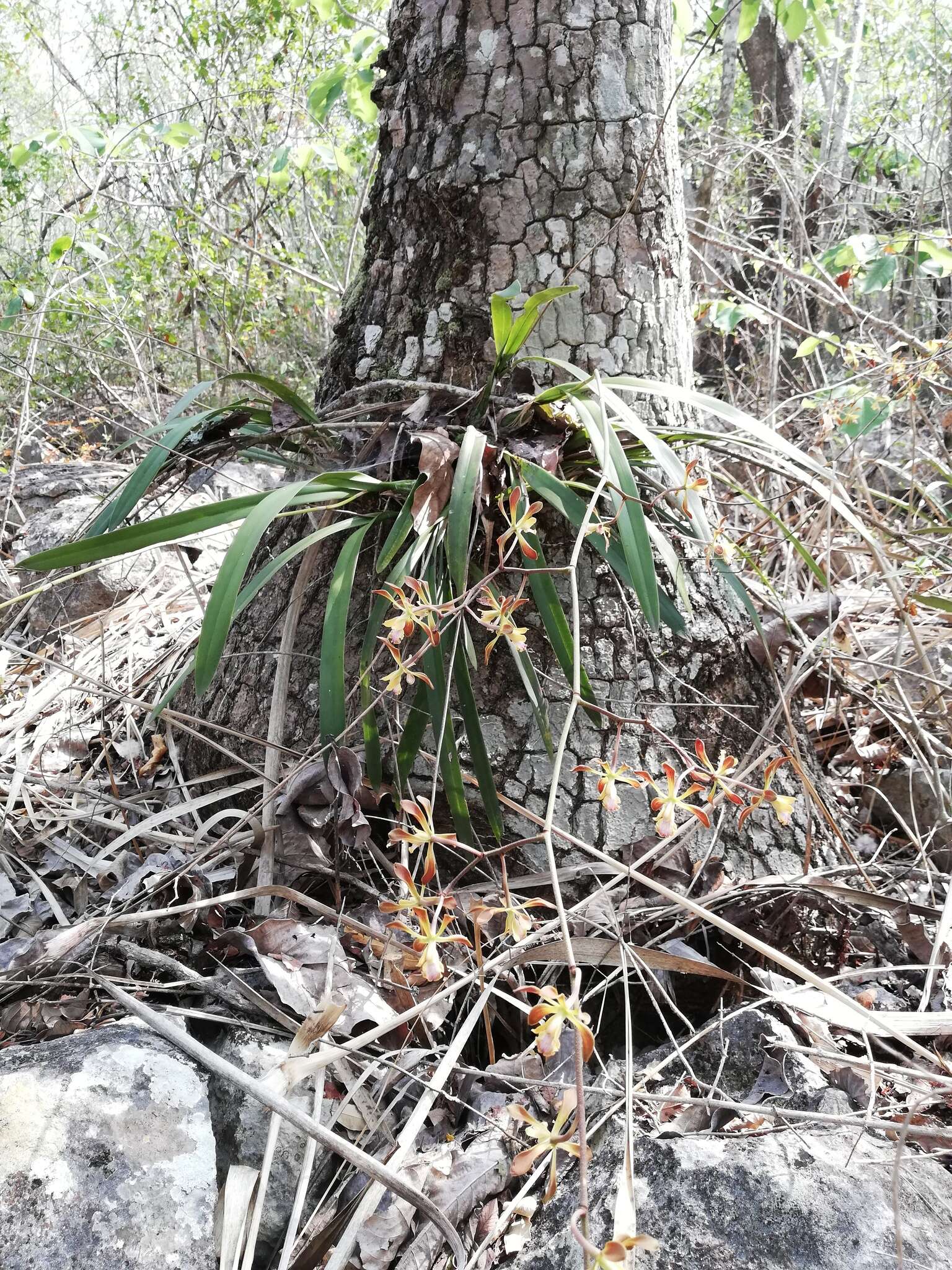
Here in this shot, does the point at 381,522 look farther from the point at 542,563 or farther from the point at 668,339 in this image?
the point at 668,339

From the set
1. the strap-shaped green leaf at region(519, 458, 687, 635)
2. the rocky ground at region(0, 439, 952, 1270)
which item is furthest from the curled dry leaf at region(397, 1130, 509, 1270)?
the strap-shaped green leaf at region(519, 458, 687, 635)

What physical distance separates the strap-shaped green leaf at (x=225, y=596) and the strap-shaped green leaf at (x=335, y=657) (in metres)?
0.14

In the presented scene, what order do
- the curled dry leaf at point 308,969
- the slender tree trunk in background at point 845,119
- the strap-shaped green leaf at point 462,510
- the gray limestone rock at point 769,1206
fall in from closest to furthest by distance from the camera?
the gray limestone rock at point 769,1206, the curled dry leaf at point 308,969, the strap-shaped green leaf at point 462,510, the slender tree trunk in background at point 845,119

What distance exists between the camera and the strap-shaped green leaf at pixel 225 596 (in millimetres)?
1168

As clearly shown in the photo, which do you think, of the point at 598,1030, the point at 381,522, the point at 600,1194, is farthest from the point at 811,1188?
the point at 381,522

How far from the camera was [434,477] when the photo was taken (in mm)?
1321

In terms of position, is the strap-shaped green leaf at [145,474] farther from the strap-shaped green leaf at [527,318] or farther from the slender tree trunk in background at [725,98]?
the slender tree trunk in background at [725,98]

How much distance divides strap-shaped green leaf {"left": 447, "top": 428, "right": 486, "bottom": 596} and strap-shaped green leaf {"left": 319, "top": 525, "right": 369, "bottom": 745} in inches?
6.5

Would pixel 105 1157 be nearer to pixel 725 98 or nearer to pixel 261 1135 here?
pixel 261 1135

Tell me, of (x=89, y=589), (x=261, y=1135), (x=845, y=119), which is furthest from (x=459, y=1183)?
(x=845, y=119)

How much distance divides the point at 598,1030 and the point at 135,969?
66 centimetres

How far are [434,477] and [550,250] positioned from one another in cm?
55

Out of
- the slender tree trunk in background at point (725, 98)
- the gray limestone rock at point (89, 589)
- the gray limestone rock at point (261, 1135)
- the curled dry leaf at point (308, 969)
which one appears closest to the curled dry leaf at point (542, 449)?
the curled dry leaf at point (308, 969)

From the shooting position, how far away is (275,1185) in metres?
0.99
